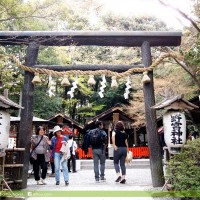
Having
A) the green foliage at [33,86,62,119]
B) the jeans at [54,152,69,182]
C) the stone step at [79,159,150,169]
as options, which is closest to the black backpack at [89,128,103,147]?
the jeans at [54,152,69,182]

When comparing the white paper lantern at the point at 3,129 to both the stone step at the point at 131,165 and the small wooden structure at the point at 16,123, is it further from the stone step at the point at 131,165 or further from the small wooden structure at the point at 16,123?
the stone step at the point at 131,165

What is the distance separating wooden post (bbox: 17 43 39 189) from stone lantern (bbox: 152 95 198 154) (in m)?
3.85

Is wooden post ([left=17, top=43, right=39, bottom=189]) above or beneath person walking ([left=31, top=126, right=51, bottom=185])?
above

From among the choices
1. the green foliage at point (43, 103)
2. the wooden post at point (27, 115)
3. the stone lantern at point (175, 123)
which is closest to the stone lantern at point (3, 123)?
the wooden post at point (27, 115)

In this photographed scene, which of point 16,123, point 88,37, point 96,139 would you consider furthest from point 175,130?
point 16,123

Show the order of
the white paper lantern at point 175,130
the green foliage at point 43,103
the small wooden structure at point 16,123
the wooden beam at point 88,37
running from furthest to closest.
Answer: the green foliage at point 43,103, the small wooden structure at point 16,123, the wooden beam at point 88,37, the white paper lantern at point 175,130

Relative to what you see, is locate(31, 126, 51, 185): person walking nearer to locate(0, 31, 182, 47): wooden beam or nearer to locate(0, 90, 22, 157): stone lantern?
locate(0, 90, 22, 157): stone lantern

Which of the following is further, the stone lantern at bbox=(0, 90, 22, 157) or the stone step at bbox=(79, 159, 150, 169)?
the stone step at bbox=(79, 159, 150, 169)

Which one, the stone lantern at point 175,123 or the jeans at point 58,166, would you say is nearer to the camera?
the stone lantern at point 175,123

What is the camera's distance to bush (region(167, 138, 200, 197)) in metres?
6.58

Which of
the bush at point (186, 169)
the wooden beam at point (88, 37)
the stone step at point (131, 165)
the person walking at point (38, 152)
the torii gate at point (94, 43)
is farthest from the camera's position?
the stone step at point (131, 165)

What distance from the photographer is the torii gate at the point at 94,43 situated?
29.5ft

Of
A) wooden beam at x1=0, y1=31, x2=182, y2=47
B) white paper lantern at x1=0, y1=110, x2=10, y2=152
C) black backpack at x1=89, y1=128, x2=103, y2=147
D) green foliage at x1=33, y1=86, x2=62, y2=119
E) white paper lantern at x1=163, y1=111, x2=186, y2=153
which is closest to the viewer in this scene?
white paper lantern at x1=0, y1=110, x2=10, y2=152

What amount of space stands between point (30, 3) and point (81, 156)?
17665 millimetres
